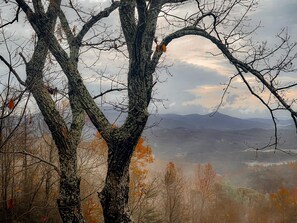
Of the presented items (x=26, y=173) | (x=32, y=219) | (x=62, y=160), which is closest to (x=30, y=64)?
(x=62, y=160)

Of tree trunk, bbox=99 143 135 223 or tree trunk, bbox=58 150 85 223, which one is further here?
tree trunk, bbox=58 150 85 223

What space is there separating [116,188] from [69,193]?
1.11 m

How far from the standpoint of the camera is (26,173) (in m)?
13.8

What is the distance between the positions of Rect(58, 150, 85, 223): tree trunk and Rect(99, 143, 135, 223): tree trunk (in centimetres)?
90

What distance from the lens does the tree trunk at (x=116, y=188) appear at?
176 inches

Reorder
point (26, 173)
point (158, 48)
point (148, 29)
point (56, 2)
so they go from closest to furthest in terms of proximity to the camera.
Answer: point (148, 29) → point (158, 48) → point (56, 2) → point (26, 173)

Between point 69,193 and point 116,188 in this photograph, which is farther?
point 69,193

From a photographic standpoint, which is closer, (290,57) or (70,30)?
(290,57)

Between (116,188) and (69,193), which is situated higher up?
(116,188)

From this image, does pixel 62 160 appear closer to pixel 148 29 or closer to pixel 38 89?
pixel 38 89

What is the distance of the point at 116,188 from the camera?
449cm

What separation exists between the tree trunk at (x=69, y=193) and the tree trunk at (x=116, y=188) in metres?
0.90

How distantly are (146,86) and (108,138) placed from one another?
2.93 ft

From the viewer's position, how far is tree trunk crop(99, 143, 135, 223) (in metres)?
4.46
